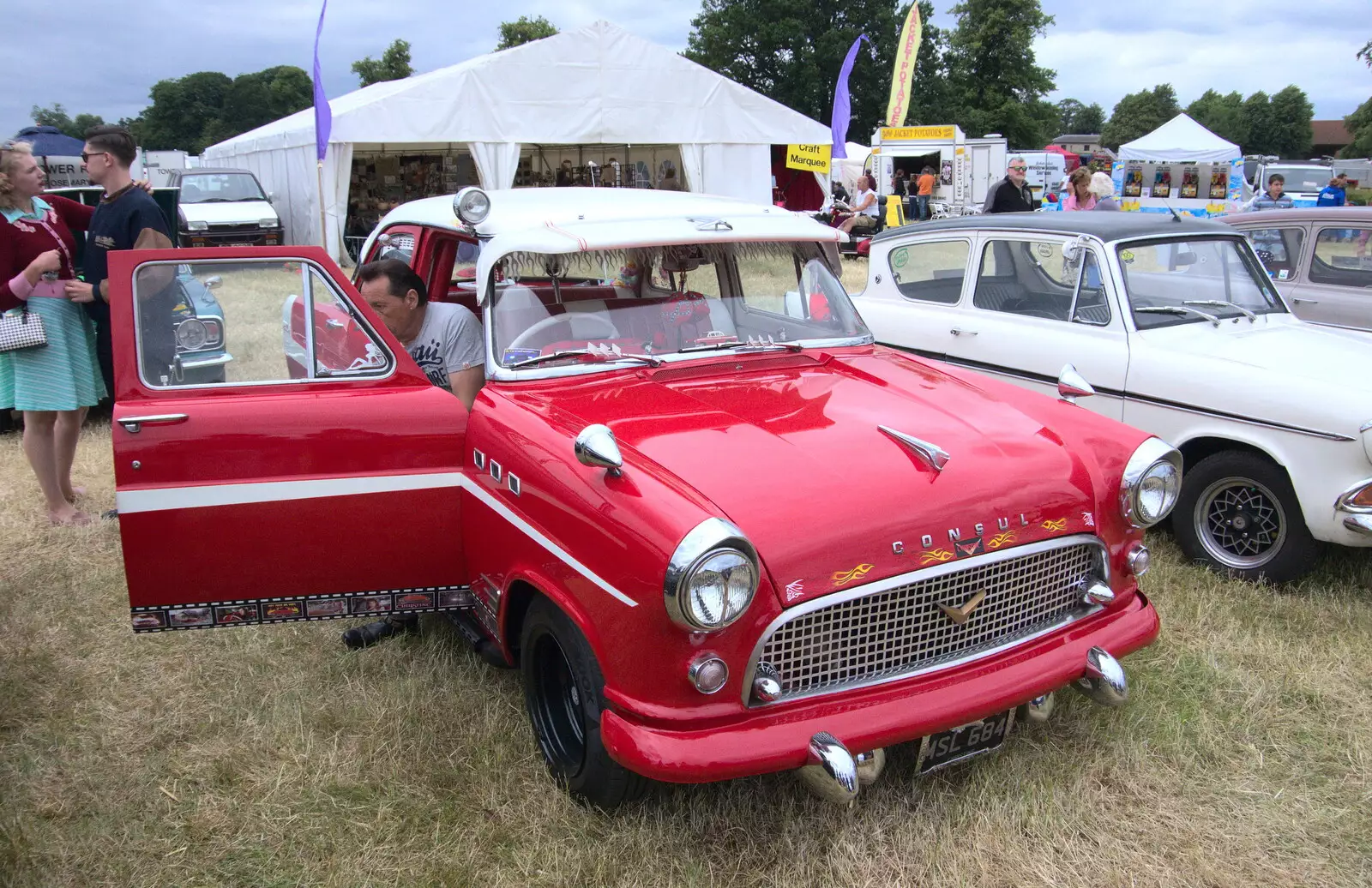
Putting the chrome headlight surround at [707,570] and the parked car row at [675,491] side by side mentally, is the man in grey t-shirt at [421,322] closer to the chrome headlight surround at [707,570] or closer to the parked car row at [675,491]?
the parked car row at [675,491]

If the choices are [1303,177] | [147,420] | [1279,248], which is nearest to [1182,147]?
[1303,177]

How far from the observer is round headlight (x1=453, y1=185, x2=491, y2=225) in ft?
12.0

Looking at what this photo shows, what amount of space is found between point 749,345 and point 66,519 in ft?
13.9

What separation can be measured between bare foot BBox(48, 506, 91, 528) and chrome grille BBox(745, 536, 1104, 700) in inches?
185

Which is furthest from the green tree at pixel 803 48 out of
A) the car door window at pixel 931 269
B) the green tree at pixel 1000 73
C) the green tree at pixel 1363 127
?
the car door window at pixel 931 269

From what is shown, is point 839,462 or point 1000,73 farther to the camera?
point 1000,73

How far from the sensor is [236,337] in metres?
3.35

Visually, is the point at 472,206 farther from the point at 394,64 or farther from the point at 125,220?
the point at 394,64

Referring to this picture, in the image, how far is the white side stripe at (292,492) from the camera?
3.01m

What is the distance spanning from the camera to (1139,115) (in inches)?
3556

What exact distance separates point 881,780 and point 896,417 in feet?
3.86

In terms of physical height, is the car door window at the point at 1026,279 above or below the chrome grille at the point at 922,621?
above

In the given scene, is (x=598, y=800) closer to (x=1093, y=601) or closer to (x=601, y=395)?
(x=601, y=395)

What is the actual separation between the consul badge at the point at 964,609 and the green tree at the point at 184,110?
10028 cm
